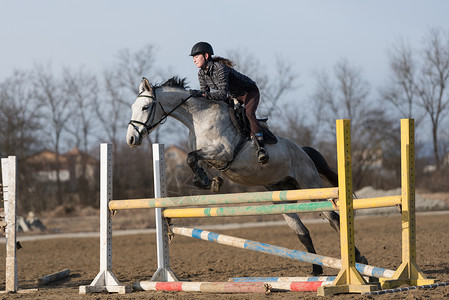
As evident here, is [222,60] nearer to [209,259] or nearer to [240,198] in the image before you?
[240,198]

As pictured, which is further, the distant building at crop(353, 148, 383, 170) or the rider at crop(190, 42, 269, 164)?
the distant building at crop(353, 148, 383, 170)

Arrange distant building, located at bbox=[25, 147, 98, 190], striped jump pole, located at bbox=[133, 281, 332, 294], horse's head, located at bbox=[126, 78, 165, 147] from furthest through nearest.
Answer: distant building, located at bbox=[25, 147, 98, 190] < horse's head, located at bbox=[126, 78, 165, 147] < striped jump pole, located at bbox=[133, 281, 332, 294]

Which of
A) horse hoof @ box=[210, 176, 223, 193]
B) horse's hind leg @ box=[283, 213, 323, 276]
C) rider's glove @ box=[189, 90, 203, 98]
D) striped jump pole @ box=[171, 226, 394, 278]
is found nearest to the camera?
striped jump pole @ box=[171, 226, 394, 278]

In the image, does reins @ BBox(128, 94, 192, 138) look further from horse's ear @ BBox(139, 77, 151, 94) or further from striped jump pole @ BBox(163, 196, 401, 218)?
striped jump pole @ BBox(163, 196, 401, 218)

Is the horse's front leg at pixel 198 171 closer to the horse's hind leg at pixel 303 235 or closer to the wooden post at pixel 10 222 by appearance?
the horse's hind leg at pixel 303 235

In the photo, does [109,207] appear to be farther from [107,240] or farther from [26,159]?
[26,159]

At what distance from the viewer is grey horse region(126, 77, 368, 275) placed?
5746 mm

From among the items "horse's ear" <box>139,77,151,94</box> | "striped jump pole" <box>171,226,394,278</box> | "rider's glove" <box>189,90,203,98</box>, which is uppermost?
"horse's ear" <box>139,77,151,94</box>

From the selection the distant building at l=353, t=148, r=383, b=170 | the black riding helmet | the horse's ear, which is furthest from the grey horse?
the distant building at l=353, t=148, r=383, b=170

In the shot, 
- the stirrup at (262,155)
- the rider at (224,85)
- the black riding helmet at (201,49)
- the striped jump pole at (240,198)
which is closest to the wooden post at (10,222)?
the striped jump pole at (240,198)

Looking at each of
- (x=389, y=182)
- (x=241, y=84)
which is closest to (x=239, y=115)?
(x=241, y=84)

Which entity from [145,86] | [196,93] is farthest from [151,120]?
[196,93]

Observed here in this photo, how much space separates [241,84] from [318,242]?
640cm

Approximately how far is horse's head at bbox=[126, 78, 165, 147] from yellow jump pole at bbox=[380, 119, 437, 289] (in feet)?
7.91
